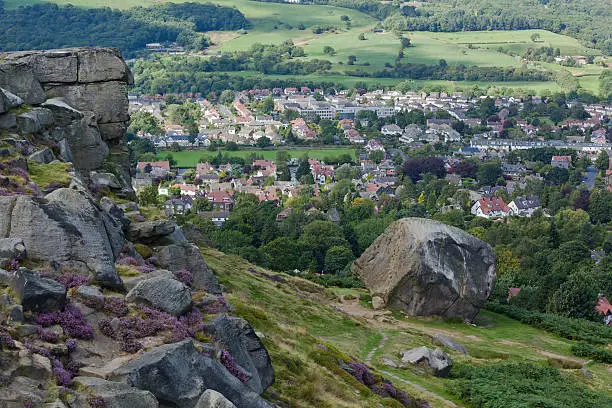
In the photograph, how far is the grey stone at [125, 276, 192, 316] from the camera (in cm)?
2075

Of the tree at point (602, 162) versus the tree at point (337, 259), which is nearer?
the tree at point (337, 259)

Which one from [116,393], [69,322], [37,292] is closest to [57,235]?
[37,292]

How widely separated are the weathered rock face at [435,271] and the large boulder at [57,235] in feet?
100

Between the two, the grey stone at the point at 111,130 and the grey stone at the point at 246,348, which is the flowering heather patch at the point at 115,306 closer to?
the grey stone at the point at 246,348

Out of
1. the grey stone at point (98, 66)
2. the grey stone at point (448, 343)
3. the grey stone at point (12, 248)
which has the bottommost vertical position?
the grey stone at point (448, 343)

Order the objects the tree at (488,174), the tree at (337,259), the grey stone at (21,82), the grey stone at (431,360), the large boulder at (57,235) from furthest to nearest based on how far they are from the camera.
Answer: the tree at (488,174) → the tree at (337,259) → the grey stone at (431,360) → the grey stone at (21,82) → the large boulder at (57,235)

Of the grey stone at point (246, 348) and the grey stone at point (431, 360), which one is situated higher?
the grey stone at point (246, 348)

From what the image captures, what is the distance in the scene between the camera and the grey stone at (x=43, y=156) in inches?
1215

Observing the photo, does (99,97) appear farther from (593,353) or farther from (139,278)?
(593,353)

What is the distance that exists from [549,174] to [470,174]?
1232 cm

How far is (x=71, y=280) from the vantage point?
20.7m

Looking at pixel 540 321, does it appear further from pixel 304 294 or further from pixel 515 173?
pixel 515 173

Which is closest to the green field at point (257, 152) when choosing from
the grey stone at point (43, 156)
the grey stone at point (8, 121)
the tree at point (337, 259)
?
the tree at point (337, 259)

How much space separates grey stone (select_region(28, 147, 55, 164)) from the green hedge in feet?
106
